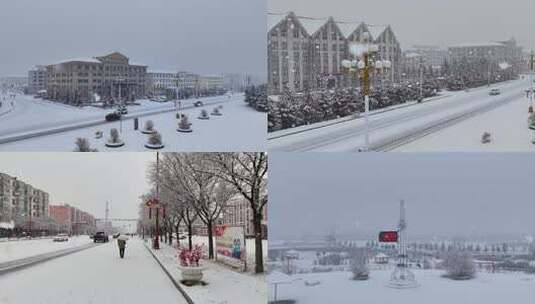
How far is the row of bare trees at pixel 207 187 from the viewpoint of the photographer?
309 inches

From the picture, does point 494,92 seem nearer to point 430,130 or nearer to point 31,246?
point 430,130

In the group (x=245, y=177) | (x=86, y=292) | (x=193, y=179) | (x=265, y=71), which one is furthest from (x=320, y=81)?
(x=86, y=292)

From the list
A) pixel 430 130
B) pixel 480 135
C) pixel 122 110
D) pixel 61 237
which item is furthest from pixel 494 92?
pixel 61 237

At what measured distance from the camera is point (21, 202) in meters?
7.93

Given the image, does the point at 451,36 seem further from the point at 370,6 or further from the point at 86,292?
the point at 86,292

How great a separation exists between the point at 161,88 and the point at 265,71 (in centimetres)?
111

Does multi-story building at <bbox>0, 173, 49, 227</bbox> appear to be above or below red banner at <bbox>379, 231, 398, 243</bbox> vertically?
above

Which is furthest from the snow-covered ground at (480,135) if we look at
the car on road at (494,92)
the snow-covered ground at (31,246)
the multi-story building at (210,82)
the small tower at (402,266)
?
the snow-covered ground at (31,246)

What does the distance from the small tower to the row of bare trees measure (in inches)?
51.4

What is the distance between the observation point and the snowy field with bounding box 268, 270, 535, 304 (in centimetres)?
755

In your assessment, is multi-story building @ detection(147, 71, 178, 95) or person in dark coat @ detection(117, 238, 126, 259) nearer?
multi-story building @ detection(147, 71, 178, 95)

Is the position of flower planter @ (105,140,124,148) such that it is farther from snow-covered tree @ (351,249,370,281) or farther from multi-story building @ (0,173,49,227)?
snow-covered tree @ (351,249,370,281)

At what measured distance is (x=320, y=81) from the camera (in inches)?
300

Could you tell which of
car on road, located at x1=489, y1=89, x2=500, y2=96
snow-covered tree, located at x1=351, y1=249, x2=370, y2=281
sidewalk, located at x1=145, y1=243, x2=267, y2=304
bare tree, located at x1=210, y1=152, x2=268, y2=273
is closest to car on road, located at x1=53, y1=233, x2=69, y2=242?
sidewalk, located at x1=145, y1=243, x2=267, y2=304
